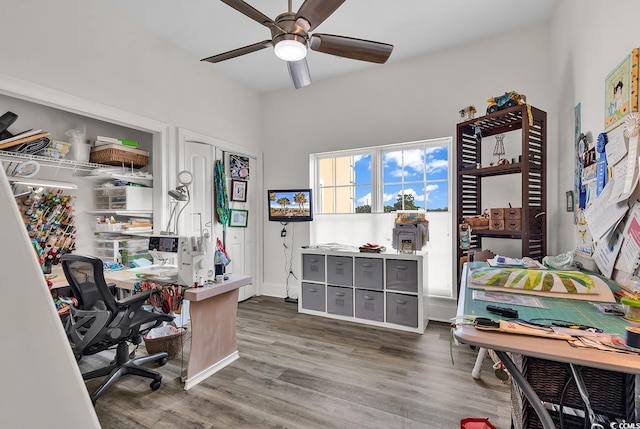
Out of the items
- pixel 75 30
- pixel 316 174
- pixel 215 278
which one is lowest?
pixel 215 278

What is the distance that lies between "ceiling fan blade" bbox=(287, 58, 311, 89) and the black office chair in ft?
6.03

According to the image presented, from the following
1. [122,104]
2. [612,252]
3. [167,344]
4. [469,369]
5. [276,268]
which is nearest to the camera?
[612,252]

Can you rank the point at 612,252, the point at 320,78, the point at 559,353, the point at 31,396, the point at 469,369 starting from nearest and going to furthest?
the point at 31,396 → the point at 559,353 → the point at 612,252 → the point at 469,369 → the point at 320,78

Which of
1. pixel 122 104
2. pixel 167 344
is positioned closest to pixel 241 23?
pixel 122 104

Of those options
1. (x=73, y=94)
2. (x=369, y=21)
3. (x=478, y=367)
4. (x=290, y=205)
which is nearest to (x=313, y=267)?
(x=290, y=205)

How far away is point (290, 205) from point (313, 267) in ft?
3.00

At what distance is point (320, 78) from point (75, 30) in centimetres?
252

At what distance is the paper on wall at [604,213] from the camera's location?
1.38 meters

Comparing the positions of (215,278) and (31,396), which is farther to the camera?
(215,278)

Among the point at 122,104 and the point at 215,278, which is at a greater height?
the point at 122,104

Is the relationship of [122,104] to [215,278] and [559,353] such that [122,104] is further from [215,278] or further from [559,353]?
[559,353]

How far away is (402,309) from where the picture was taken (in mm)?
3146

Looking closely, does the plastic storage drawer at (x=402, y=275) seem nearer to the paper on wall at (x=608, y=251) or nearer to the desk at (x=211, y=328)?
the desk at (x=211, y=328)

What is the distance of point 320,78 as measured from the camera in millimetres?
4031
